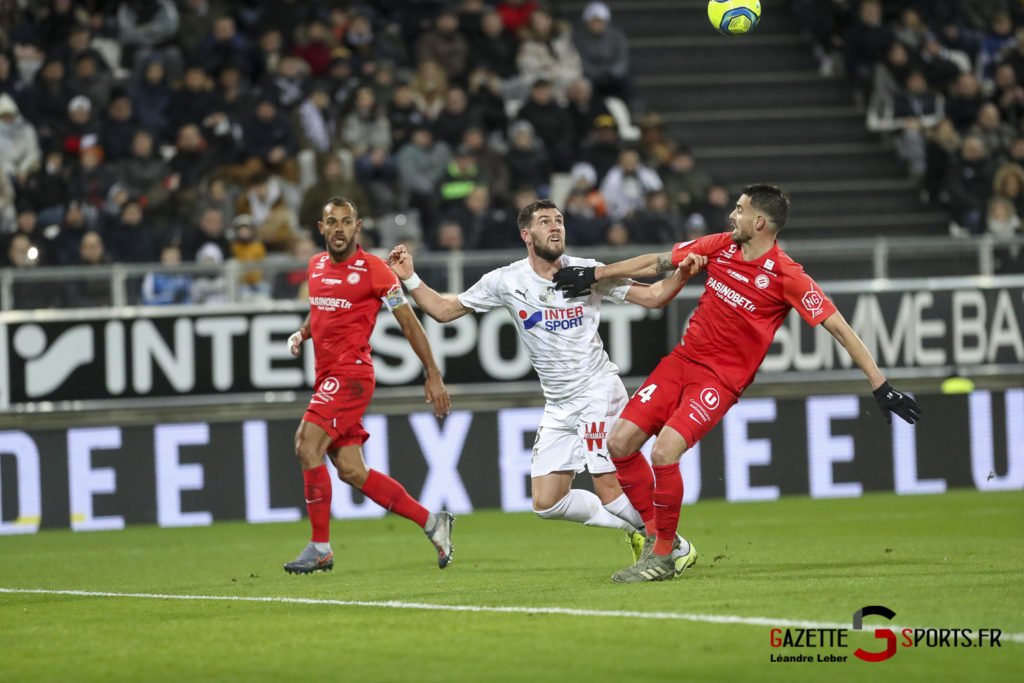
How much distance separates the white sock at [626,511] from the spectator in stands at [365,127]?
9566mm

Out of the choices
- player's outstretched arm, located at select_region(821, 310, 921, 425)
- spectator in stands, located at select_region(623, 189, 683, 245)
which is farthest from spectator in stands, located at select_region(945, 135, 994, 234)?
player's outstretched arm, located at select_region(821, 310, 921, 425)

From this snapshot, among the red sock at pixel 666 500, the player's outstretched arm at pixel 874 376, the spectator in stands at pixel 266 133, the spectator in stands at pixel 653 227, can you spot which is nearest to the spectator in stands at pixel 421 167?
the spectator in stands at pixel 266 133

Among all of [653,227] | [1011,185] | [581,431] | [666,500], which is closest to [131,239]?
[653,227]

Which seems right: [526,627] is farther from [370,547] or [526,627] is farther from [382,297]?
[370,547]

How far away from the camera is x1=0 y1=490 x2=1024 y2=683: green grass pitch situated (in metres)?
5.92

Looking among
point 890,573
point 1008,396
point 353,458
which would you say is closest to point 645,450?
point 1008,396

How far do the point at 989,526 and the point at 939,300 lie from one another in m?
3.56

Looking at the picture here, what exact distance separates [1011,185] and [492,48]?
6.49 m

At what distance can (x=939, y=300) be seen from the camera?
49.4ft

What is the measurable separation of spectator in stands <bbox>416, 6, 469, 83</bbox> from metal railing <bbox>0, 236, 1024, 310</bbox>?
5.42 m

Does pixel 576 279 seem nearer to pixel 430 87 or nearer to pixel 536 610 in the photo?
pixel 536 610

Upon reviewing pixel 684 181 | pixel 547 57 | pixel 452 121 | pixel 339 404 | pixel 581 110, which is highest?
pixel 547 57

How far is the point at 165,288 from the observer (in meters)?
14.3

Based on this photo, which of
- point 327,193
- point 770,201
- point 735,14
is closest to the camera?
point 770,201
